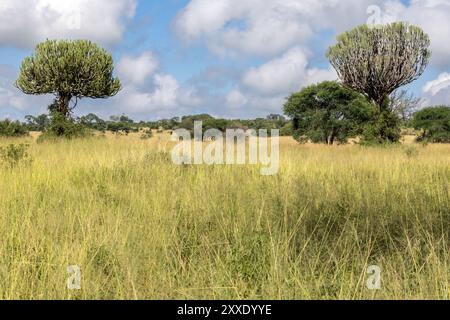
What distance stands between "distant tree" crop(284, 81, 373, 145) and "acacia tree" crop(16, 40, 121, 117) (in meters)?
13.5

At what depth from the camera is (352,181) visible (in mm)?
6832

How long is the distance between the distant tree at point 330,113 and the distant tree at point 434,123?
32.6ft

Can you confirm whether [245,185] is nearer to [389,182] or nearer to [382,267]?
[389,182]

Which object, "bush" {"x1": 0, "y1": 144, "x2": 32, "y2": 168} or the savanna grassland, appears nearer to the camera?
the savanna grassland

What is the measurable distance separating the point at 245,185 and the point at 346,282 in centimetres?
344

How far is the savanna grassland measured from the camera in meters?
3.04

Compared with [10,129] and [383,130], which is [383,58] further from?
[10,129]

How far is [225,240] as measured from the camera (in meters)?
3.91

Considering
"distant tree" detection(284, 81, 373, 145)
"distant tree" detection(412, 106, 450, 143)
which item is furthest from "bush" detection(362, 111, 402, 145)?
"distant tree" detection(412, 106, 450, 143)

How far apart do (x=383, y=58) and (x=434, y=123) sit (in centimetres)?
1643

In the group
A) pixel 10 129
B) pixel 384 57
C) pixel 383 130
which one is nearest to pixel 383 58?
pixel 384 57

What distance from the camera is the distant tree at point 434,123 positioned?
36.5 meters

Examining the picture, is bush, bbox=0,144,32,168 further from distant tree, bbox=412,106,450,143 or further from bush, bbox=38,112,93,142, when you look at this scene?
distant tree, bbox=412,106,450,143
